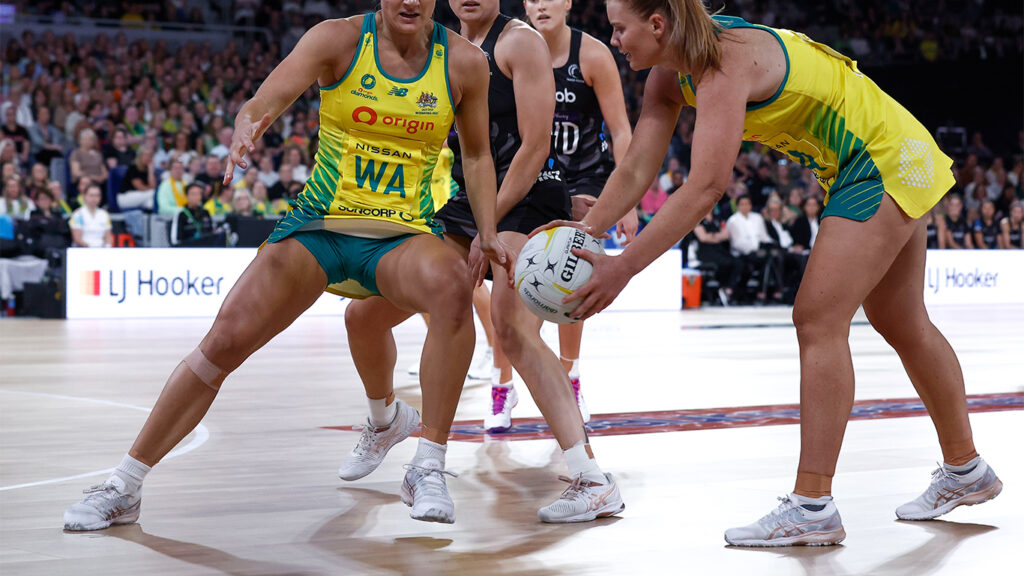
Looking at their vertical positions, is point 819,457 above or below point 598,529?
above

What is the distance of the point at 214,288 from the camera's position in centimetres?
1509

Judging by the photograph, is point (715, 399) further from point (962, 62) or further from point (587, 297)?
point (962, 62)

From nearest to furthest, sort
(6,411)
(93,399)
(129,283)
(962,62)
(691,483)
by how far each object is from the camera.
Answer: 1. (691,483)
2. (6,411)
3. (93,399)
4. (129,283)
5. (962,62)

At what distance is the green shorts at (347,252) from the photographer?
4.34 m

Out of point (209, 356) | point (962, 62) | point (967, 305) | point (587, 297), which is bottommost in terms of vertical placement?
point (967, 305)

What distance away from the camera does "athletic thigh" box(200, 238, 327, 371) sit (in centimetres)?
417

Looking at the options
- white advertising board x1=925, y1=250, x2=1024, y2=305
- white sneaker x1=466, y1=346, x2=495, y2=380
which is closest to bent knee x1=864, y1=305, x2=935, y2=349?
white sneaker x1=466, y1=346, x2=495, y2=380

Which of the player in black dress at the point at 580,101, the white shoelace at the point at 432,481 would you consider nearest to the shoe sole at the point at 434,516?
the white shoelace at the point at 432,481

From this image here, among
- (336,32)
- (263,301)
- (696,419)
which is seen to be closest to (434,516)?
(263,301)

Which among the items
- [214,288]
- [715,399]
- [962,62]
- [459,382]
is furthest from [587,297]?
[962,62]

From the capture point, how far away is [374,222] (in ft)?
14.4

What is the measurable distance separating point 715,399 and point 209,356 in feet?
13.8

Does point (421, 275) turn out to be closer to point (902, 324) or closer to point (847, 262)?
point (847, 262)

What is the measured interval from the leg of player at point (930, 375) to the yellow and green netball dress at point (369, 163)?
1597 mm
